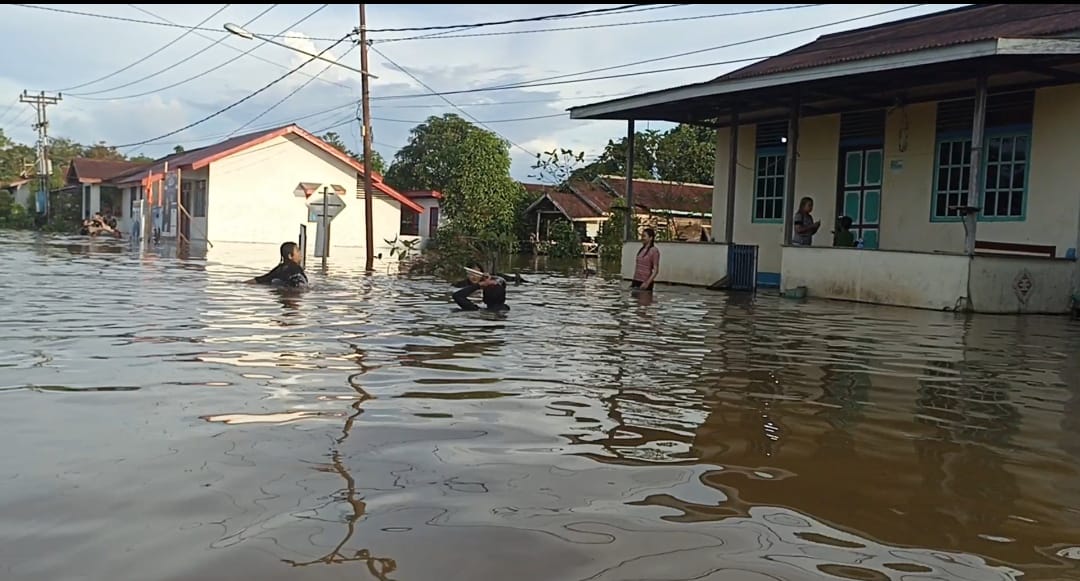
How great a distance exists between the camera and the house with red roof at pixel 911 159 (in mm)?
14312

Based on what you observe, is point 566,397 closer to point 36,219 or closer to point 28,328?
point 28,328

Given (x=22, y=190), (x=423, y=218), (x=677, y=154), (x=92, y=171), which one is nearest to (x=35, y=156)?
(x=22, y=190)

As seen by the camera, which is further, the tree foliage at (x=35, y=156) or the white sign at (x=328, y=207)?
the tree foliage at (x=35, y=156)

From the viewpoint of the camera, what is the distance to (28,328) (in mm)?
8930

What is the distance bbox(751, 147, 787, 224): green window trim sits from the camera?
21.3 m

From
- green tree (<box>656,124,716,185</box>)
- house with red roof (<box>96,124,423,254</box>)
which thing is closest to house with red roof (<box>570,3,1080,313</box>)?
green tree (<box>656,124,716,185</box>)

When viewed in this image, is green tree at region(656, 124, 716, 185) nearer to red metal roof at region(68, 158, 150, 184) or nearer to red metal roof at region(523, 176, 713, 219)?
red metal roof at region(523, 176, 713, 219)

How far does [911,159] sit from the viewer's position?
1823 centimetres

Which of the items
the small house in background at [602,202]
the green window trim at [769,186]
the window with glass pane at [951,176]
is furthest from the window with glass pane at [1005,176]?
the small house in background at [602,202]

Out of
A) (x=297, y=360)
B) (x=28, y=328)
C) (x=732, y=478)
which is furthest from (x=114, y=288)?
(x=732, y=478)

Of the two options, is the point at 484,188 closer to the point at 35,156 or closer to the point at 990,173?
the point at 990,173

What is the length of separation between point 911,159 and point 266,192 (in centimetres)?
3061

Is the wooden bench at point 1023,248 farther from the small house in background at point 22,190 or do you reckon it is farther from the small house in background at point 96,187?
the small house in background at point 22,190

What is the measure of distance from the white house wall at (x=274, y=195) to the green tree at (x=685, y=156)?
14253 mm
